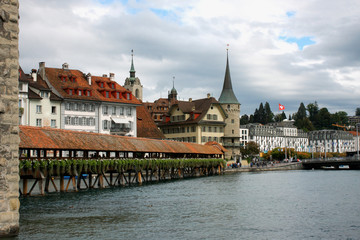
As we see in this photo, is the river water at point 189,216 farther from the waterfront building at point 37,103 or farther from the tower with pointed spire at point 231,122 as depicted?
the tower with pointed spire at point 231,122

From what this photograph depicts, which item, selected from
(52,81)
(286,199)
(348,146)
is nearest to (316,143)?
(348,146)

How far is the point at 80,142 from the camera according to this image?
131 feet

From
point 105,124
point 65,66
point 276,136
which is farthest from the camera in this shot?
point 276,136

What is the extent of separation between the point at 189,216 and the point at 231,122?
74.7m

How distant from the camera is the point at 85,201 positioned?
98.8 feet

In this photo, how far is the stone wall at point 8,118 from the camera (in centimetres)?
1370

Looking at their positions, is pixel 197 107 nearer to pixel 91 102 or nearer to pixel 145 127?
pixel 145 127

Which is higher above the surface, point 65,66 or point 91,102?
point 65,66

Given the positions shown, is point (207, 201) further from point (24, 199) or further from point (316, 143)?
point (316, 143)

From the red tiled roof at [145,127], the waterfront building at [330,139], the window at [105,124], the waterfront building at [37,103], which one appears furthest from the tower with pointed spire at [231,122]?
the waterfront building at [330,139]

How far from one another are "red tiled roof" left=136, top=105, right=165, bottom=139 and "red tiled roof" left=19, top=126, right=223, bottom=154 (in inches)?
663

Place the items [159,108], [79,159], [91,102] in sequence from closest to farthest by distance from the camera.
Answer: [79,159] < [91,102] < [159,108]

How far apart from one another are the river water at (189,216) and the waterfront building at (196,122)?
2239 inches

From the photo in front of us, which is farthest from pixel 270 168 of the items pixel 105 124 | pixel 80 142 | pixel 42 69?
pixel 80 142
